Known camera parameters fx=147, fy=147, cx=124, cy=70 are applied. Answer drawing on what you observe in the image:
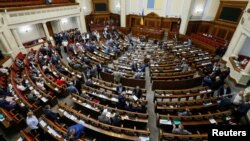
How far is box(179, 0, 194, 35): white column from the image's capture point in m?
15.4

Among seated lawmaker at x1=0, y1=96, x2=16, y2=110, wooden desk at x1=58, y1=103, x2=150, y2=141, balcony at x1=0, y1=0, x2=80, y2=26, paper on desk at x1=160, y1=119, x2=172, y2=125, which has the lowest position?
paper on desk at x1=160, y1=119, x2=172, y2=125

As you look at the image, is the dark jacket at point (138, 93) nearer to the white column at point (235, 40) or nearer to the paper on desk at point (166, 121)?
the paper on desk at point (166, 121)

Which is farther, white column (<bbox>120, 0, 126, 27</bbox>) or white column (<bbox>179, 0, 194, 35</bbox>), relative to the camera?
white column (<bbox>120, 0, 126, 27</bbox>)

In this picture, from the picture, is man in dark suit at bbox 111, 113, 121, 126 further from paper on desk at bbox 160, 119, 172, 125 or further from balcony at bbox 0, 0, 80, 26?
balcony at bbox 0, 0, 80, 26

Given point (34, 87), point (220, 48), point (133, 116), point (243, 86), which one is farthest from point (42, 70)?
point (220, 48)

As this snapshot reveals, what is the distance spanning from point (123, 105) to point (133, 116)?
79 cm

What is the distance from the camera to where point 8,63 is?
440 inches

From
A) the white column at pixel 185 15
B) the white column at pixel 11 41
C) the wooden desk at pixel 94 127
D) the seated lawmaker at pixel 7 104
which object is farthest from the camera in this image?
the white column at pixel 185 15

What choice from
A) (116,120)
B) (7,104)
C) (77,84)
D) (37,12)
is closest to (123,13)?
(37,12)

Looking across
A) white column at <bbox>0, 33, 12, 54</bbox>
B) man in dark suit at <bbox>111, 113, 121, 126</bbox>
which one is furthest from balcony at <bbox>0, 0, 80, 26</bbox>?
man in dark suit at <bbox>111, 113, 121, 126</bbox>

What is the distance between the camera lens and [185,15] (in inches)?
634

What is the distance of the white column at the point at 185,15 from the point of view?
15.4 metres

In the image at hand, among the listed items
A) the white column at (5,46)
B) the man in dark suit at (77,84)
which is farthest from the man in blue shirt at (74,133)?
the white column at (5,46)

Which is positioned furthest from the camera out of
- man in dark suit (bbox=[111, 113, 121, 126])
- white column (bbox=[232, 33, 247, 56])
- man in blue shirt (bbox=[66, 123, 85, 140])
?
white column (bbox=[232, 33, 247, 56])
